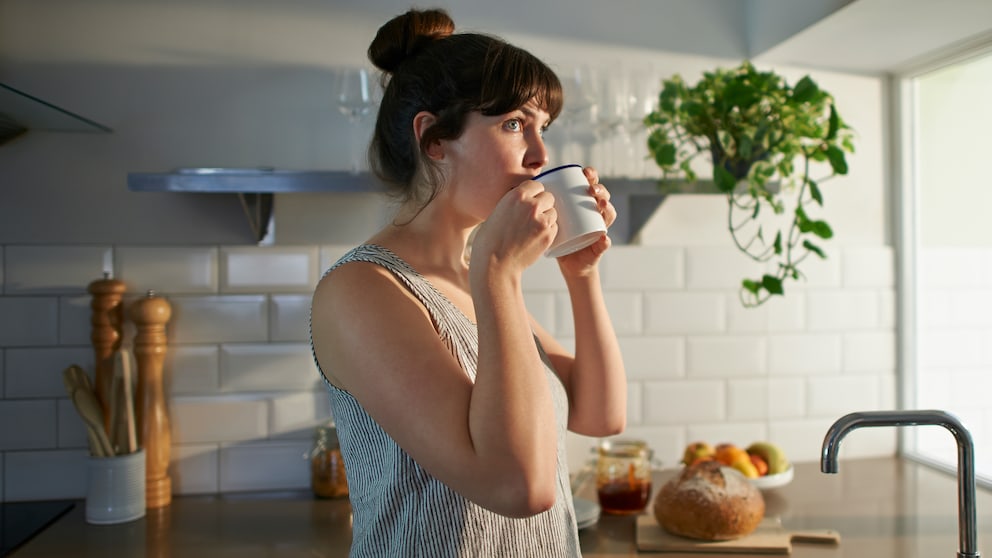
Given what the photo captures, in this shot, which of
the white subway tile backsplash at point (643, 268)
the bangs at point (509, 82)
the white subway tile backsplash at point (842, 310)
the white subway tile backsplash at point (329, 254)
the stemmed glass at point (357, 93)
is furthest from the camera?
the white subway tile backsplash at point (842, 310)

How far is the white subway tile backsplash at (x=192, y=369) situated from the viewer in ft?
5.42

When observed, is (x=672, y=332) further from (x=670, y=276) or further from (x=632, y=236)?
(x=632, y=236)

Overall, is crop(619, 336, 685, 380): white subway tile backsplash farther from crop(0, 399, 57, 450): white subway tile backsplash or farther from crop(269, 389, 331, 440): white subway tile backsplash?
crop(0, 399, 57, 450): white subway tile backsplash

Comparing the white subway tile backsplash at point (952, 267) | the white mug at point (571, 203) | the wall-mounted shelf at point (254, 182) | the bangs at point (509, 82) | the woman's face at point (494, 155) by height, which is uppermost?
the bangs at point (509, 82)

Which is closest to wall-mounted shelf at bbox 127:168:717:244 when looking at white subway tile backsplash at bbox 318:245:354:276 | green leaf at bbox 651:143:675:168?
green leaf at bbox 651:143:675:168

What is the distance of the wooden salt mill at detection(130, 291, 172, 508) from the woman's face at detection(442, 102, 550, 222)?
88 centimetres

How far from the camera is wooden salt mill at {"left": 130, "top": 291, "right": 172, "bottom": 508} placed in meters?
1.57

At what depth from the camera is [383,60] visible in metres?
1.02

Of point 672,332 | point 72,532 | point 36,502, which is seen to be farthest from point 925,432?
point 36,502

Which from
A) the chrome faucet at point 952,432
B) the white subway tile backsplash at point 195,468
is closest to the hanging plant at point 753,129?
the chrome faucet at point 952,432

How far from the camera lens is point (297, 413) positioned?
5.55 ft

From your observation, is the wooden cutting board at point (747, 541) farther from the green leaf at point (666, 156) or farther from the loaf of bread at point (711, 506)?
the green leaf at point (666, 156)

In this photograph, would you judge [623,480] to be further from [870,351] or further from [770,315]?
[870,351]

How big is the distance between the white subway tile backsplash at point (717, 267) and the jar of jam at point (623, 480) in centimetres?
48
